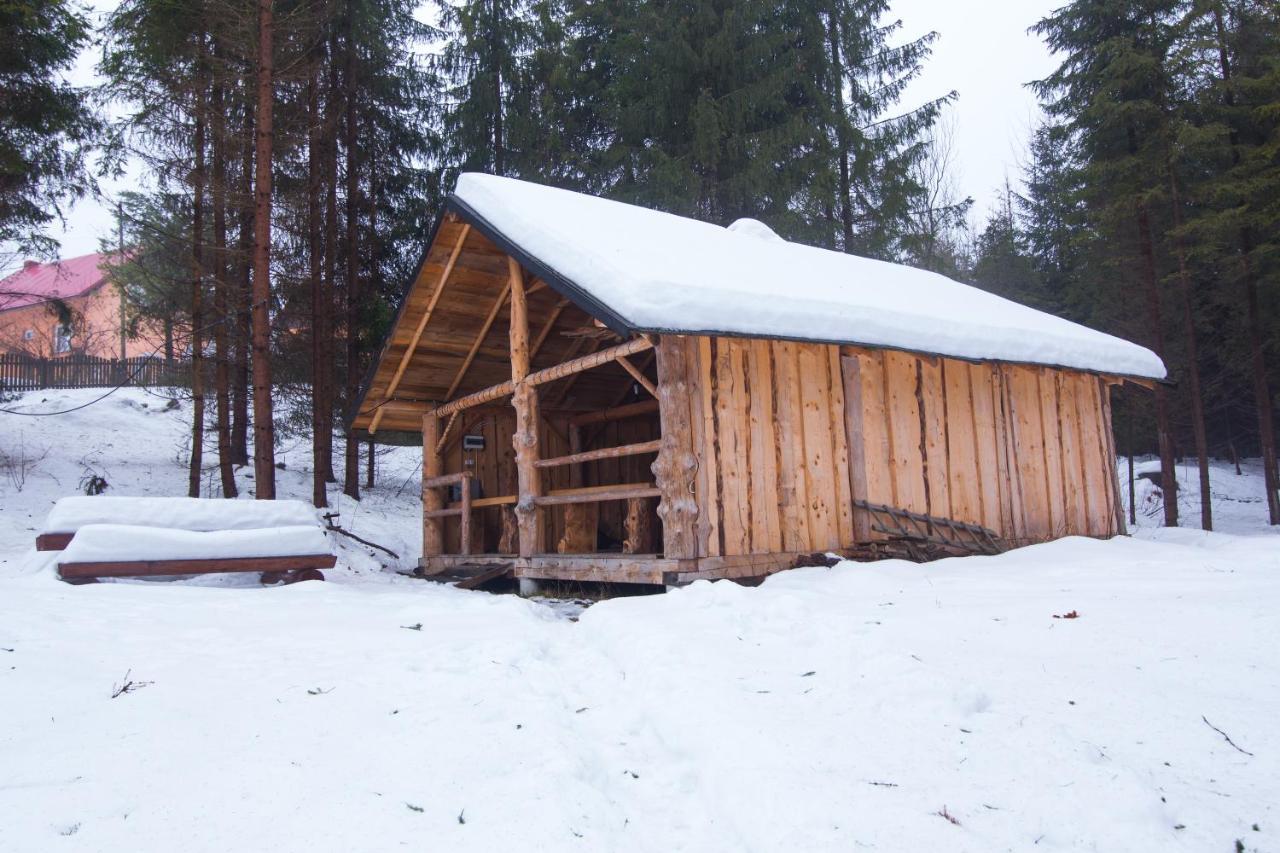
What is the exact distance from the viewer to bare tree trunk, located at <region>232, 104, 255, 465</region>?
1419 centimetres

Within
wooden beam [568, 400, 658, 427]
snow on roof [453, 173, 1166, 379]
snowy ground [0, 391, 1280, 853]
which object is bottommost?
snowy ground [0, 391, 1280, 853]

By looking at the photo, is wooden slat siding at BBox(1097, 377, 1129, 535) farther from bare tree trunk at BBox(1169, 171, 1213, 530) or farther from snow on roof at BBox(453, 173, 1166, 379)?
bare tree trunk at BBox(1169, 171, 1213, 530)

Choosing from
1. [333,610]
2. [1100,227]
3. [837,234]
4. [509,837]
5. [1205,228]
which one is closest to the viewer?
[509,837]

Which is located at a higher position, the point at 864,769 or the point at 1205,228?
the point at 1205,228

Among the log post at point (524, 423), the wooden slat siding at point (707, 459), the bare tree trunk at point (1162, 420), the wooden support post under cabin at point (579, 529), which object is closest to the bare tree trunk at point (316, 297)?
the wooden support post under cabin at point (579, 529)

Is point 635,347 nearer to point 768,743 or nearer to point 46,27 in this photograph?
point 768,743

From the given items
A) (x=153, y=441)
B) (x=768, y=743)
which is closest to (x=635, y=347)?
(x=768, y=743)

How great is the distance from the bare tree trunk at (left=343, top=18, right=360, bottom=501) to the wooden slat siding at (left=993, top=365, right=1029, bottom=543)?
12302 millimetres

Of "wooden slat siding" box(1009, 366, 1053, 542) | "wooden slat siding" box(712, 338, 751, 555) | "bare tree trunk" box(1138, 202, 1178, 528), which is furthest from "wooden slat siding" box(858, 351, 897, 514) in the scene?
"bare tree trunk" box(1138, 202, 1178, 528)

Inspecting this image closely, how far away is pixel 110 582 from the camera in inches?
310

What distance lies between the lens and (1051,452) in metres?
11.1

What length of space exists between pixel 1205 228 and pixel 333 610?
19.1 metres

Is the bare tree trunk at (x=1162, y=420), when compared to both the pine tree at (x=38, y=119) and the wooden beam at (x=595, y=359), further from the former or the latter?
the pine tree at (x=38, y=119)

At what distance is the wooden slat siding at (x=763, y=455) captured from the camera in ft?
26.8
